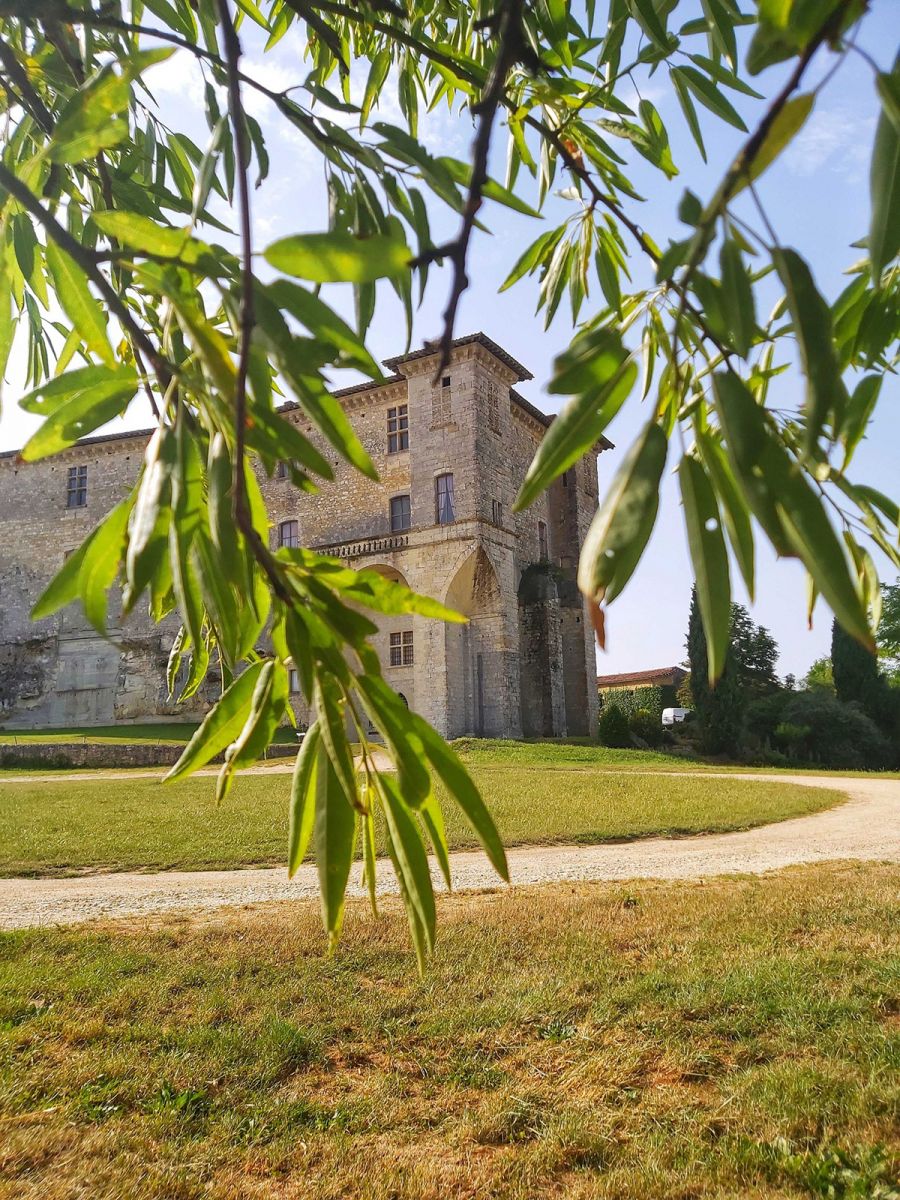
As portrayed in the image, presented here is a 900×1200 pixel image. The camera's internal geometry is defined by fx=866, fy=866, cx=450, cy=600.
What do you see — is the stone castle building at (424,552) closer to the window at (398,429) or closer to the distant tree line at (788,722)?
the window at (398,429)

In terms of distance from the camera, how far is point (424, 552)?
83.7 feet

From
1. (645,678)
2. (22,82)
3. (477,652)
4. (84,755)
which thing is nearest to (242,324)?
(22,82)

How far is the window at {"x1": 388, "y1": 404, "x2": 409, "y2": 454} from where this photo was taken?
2745cm

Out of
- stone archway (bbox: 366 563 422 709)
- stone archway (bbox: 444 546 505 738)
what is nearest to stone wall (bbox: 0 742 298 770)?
stone archway (bbox: 366 563 422 709)

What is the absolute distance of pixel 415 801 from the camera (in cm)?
96

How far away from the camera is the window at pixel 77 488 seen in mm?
32125

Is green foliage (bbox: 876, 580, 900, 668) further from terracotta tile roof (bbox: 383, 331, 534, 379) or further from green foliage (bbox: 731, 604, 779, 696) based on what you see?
terracotta tile roof (bbox: 383, 331, 534, 379)

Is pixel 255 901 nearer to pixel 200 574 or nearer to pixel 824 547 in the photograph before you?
pixel 200 574

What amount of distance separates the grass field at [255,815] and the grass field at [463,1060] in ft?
10.8

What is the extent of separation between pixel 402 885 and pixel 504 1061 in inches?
127

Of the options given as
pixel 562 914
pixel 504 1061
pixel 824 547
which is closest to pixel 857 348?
pixel 824 547

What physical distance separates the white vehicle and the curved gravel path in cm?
2283

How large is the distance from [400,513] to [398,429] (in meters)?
2.73

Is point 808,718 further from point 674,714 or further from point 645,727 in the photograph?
point 674,714
